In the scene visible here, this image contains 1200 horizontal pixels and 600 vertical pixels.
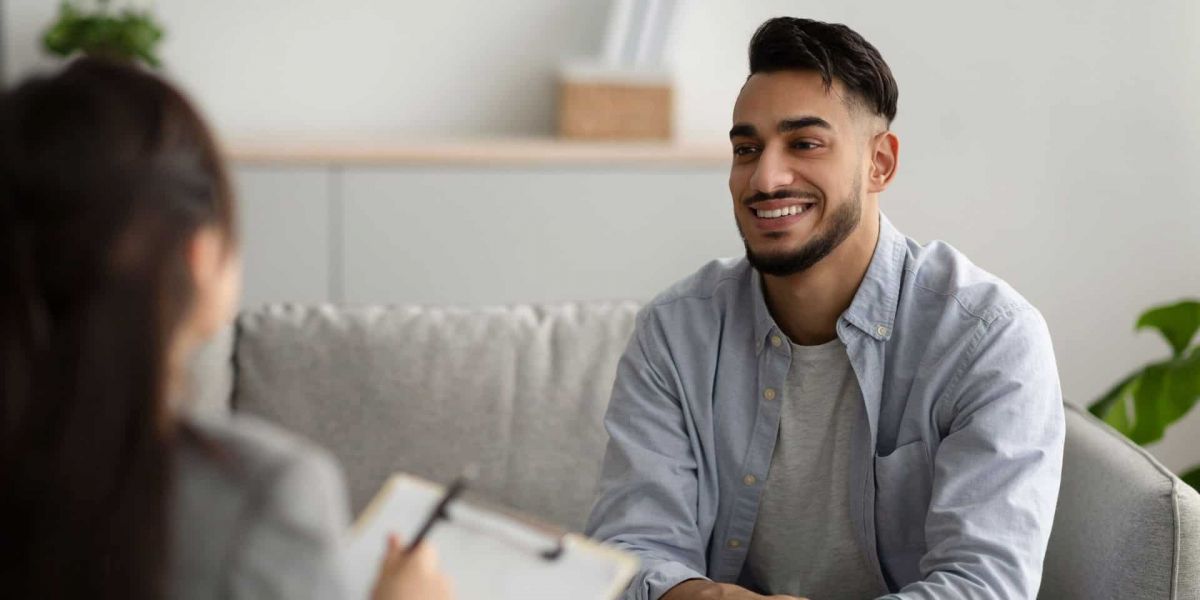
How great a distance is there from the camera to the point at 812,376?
1.75 metres

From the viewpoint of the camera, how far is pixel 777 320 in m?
1.81

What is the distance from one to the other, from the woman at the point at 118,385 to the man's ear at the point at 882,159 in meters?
1.19

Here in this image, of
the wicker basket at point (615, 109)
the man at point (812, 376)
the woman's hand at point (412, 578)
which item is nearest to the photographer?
the woman's hand at point (412, 578)

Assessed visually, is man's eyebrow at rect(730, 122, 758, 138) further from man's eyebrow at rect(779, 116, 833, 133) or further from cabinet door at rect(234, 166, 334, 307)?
cabinet door at rect(234, 166, 334, 307)

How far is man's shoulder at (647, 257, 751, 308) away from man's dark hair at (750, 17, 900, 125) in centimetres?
28

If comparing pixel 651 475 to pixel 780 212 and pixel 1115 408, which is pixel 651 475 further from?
pixel 1115 408

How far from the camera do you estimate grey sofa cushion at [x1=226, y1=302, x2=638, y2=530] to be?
2027 mm

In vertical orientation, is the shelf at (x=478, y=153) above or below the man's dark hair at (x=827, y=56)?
below

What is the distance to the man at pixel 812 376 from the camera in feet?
5.45

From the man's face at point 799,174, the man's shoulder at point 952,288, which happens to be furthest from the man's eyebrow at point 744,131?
the man's shoulder at point 952,288

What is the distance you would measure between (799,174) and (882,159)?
0.15m

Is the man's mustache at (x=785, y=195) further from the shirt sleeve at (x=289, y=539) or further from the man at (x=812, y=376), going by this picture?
the shirt sleeve at (x=289, y=539)

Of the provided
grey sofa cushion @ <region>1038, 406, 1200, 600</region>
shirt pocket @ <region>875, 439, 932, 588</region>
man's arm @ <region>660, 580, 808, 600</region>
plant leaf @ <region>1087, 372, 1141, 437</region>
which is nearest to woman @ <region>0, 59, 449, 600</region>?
man's arm @ <region>660, 580, 808, 600</region>

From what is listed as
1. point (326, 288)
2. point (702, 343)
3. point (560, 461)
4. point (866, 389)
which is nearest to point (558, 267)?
point (326, 288)
